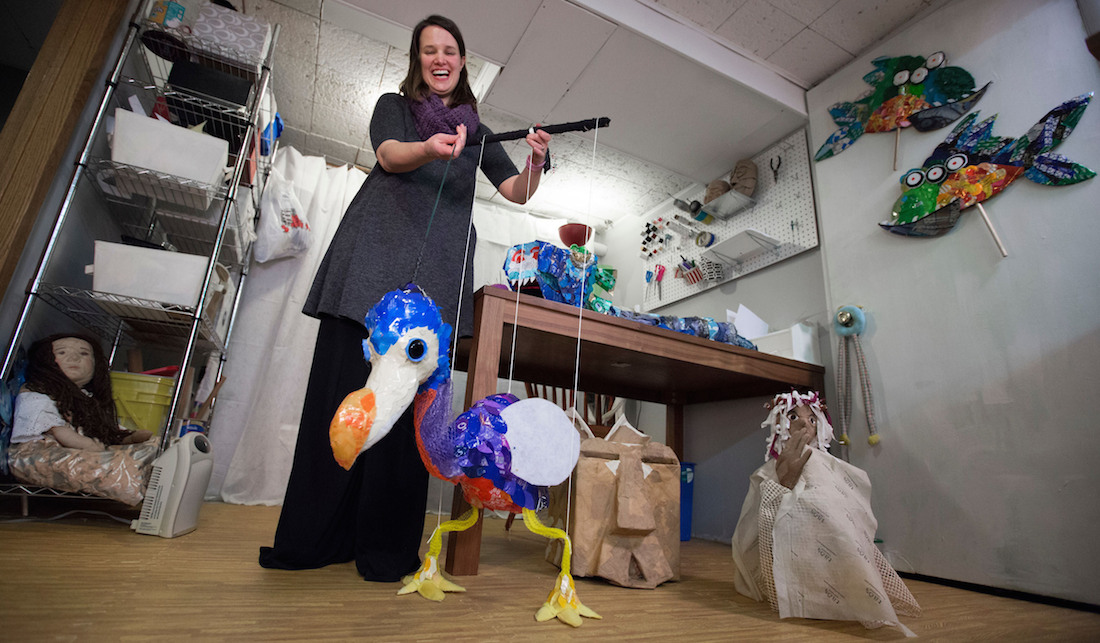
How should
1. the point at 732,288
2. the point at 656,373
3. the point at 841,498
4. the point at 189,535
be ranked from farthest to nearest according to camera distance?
the point at 732,288 → the point at 656,373 → the point at 189,535 → the point at 841,498

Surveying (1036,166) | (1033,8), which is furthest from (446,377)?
(1033,8)

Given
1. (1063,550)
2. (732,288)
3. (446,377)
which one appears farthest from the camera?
(732,288)

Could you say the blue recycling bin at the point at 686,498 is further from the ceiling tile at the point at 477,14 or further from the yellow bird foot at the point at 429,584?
the ceiling tile at the point at 477,14

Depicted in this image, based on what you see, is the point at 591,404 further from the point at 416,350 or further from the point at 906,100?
the point at 416,350

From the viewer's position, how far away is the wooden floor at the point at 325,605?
0.68 metres

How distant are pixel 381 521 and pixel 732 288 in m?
2.00

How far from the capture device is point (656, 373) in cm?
192

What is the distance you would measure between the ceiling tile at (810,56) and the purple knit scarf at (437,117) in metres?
1.57

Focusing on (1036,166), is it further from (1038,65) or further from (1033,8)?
(1033,8)

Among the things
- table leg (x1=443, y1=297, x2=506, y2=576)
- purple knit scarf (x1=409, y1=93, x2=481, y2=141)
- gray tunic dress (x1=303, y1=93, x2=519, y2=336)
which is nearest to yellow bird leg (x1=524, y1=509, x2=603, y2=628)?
table leg (x1=443, y1=297, x2=506, y2=576)

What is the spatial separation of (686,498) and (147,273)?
7.26ft

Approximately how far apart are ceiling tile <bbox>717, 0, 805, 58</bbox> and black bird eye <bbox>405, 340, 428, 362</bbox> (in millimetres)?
1876

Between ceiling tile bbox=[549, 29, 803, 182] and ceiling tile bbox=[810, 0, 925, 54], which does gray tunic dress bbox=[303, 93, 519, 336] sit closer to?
ceiling tile bbox=[549, 29, 803, 182]

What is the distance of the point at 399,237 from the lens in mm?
1122
